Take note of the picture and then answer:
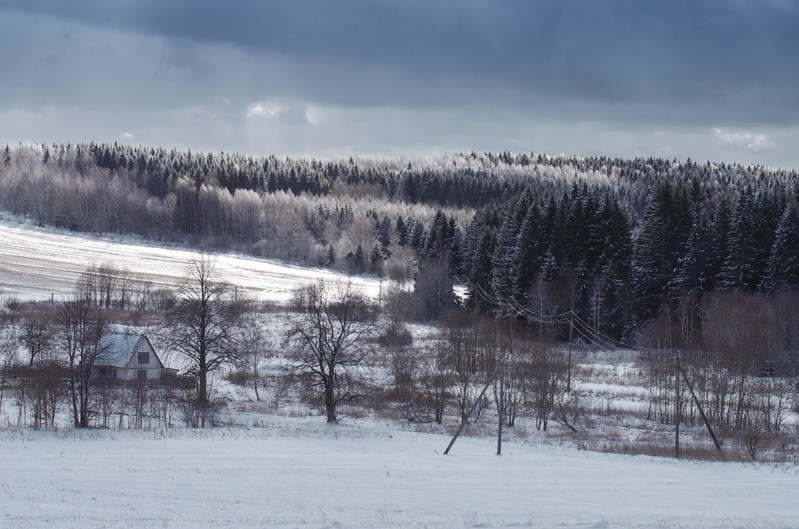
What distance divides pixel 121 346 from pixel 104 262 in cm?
7210

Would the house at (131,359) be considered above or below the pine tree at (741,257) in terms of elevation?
below

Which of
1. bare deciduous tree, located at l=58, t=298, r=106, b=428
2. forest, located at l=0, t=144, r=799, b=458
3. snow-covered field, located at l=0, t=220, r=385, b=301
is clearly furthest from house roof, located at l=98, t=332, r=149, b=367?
snow-covered field, located at l=0, t=220, r=385, b=301

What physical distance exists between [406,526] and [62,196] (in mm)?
180161

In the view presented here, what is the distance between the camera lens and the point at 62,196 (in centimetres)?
18025

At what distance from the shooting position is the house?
60125 mm

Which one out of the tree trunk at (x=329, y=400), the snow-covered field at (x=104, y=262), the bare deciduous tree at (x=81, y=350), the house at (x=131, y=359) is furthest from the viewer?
the snow-covered field at (x=104, y=262)

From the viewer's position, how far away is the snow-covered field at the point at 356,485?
20.3m

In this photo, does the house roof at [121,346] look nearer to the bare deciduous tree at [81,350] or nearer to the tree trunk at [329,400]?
the bare deciduous tree at [81,350]

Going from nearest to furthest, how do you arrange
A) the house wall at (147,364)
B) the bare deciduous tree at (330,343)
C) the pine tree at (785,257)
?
the bare deciduous tree at (330,343) → the house wall at (147,364) → the pine tree at (785,257)

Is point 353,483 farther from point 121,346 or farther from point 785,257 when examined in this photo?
point 785,257

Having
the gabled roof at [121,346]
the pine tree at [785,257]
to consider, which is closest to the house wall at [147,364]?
the gabled roof at [121,346]

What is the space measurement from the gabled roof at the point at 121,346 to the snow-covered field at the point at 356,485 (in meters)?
22.8

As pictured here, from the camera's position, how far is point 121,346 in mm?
61688

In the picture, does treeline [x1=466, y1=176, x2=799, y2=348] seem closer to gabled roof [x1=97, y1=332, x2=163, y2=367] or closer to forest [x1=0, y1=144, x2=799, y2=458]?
forest [x1=0, y1=144, x2=799, y2=458]
